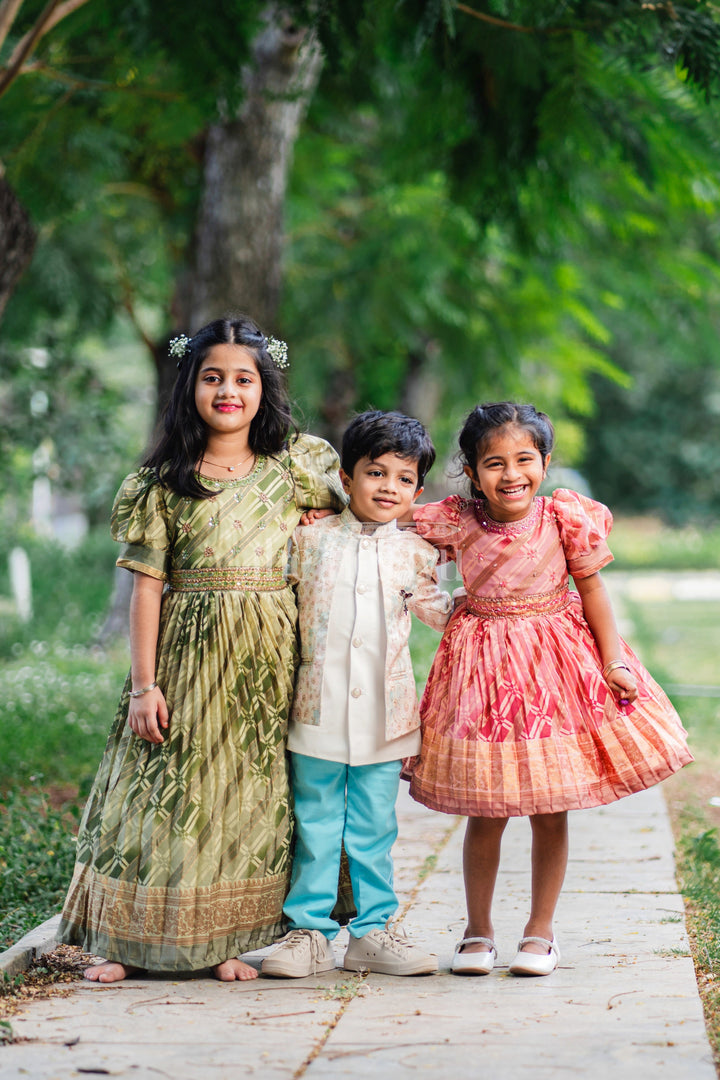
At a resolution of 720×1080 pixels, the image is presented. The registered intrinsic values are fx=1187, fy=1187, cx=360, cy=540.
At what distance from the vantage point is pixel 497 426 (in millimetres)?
3270

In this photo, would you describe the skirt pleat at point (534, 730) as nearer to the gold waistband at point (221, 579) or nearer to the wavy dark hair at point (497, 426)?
the wavy dark hair at point (497, 426)

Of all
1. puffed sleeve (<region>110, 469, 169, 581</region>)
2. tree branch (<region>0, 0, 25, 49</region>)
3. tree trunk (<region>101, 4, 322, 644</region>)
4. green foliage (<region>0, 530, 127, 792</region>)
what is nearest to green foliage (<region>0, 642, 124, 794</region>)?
green foliage (<region>0, 530, 127, 792</region>)

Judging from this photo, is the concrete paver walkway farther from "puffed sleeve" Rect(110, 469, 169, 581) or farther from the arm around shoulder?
"puffed sleeve" Rect(110, 469, 169, 581)

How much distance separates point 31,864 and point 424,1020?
198cm

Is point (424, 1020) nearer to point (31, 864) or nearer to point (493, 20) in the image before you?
point (31, 864)

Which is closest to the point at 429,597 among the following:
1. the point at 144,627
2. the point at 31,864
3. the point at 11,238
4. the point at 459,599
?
the point at 459,599

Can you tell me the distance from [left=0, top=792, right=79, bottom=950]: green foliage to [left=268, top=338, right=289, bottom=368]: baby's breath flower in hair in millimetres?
1880

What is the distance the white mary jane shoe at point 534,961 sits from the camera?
3.13 metres

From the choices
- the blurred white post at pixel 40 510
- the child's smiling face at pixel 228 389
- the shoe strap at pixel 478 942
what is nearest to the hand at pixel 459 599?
the child's smiling face at pixel 228 389

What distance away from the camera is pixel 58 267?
9.19 m

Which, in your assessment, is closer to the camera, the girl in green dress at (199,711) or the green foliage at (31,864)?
the girl in green dress at (199,711)

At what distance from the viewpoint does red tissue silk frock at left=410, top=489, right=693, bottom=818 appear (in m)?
3.11

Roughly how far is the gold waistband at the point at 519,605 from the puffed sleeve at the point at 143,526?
2.92 feet

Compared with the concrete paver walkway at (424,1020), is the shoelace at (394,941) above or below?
above
